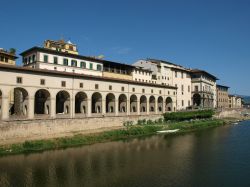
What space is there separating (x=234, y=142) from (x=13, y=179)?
41652mm

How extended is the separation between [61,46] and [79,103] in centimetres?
1942

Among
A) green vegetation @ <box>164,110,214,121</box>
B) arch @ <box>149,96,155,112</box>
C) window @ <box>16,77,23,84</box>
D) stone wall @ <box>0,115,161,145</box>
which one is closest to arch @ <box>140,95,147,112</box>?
arch @ <box>149,96,155,112</box>

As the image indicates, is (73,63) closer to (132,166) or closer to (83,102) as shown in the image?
(83,102)

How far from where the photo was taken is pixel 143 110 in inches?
2933

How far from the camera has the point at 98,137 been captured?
2008 inches

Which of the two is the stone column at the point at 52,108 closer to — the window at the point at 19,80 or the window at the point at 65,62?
the window at the point at 19,80

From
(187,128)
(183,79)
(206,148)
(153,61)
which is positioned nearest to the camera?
(206,148)

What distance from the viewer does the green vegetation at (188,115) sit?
250ft

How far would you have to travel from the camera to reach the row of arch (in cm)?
5158

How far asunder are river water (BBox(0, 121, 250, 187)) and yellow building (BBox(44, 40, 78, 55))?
34147 millimetres

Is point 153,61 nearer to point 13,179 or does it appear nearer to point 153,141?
point 153,141

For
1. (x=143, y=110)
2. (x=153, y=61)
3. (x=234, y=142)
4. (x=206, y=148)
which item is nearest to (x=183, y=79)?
(x=153, y=61)

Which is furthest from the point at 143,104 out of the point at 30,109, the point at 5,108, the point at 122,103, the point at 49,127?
the point at 5,108

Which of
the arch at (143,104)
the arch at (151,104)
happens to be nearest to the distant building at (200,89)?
the arch at (151,104)
